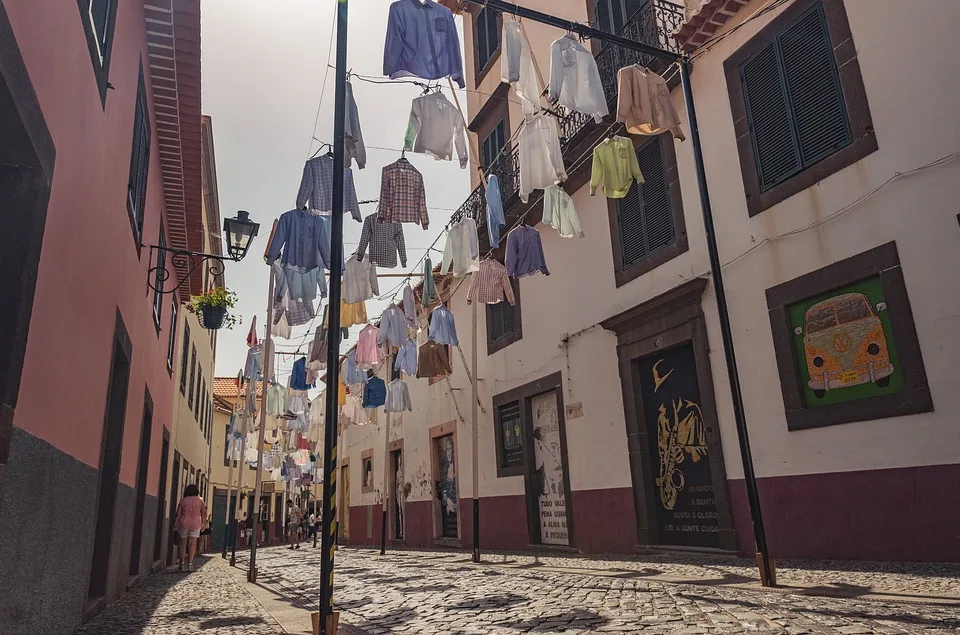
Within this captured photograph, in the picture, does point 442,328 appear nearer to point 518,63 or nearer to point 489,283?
point 489,283

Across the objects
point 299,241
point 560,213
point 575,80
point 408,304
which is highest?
point 575,80

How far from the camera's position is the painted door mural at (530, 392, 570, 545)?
12.2 m

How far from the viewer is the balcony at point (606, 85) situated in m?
10.0

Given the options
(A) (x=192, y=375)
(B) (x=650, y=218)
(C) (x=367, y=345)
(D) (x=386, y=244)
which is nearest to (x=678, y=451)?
(B) (x=650, y=218)

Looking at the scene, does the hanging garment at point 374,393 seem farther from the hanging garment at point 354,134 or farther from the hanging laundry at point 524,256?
the hanging garment at point 354,134

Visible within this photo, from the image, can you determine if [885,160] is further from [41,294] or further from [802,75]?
[41,294]

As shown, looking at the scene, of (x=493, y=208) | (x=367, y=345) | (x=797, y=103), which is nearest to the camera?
(x=797, y=103)

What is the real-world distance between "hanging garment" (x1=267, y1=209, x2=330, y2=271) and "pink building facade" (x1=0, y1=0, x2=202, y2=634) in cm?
162

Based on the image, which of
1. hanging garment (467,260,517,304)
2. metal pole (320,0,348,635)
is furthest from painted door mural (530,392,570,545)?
metal pole (320,0,348,635)

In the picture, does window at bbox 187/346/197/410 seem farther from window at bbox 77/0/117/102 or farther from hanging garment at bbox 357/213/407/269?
window at bbox 77/0/117/102

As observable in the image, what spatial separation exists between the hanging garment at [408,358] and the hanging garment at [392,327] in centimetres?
77

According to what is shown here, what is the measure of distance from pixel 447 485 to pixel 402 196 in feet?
32.3

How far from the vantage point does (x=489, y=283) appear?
1184 cm

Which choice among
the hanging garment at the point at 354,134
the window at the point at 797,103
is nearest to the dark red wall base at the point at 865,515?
the window at the point at 797,103
